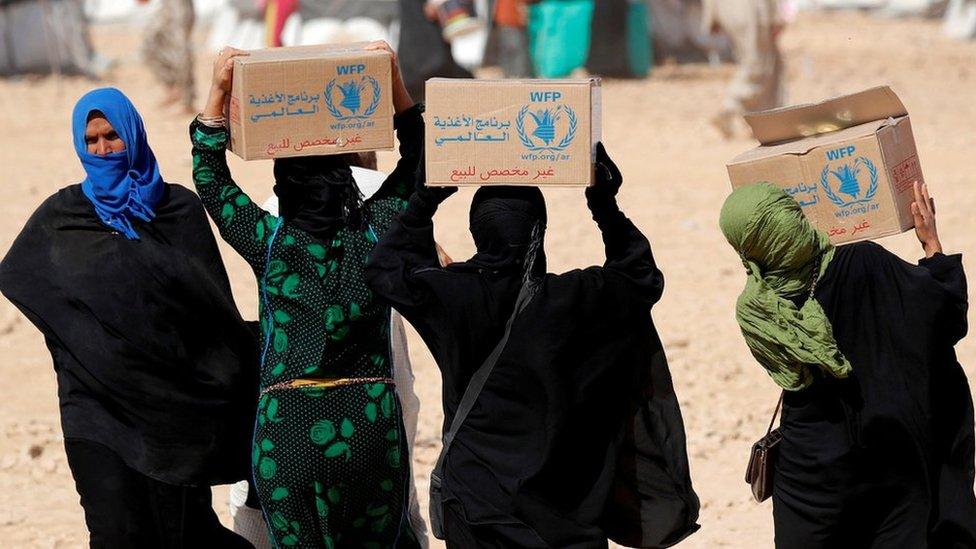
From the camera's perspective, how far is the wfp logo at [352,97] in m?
3.68

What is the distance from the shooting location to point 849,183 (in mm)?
3607

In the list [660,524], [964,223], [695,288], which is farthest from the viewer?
[964,223]

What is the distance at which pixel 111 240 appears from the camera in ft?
12.9

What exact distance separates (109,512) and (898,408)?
180 cm

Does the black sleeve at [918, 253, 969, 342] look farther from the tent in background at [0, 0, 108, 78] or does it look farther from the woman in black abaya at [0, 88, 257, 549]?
the tent in background at [0, 0, 108, 78]

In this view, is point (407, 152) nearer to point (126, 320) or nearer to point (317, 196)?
point (317, 196)

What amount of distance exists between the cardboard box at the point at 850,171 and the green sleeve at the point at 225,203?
103cm

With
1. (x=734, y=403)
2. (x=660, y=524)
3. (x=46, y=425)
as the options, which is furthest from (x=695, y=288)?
(x=660, y=524)

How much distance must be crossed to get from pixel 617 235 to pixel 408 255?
0.45 meters

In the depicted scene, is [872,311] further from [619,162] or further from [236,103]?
[619,162]

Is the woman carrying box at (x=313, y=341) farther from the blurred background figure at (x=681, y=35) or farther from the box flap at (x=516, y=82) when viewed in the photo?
the blurred background figure at (x=681, y=35)

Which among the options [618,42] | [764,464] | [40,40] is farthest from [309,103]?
[40,40]

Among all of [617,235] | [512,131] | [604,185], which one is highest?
[512,131]

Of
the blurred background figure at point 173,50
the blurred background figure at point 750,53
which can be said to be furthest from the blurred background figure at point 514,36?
the blurred background figure at point 750,53
